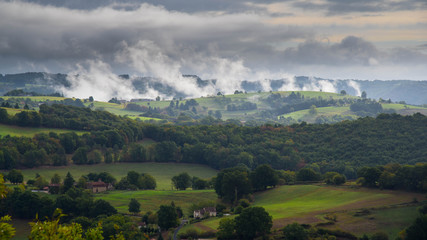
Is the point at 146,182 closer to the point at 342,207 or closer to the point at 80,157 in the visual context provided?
the point at 80,157

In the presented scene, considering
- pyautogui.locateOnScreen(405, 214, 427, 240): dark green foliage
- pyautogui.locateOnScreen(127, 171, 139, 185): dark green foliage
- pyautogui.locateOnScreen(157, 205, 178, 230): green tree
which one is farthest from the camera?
pyautogui.locateOnScreen(127, 171, 139, 185): dark green foliage

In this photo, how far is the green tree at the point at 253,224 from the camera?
280 ft

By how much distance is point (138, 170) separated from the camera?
171 meters

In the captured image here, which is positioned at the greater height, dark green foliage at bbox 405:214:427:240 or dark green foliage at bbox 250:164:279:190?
dark green foliage at bbox 250:164:279:190

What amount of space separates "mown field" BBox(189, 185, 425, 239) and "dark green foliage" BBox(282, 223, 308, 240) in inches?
235

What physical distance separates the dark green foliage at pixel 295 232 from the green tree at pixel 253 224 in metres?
5.55

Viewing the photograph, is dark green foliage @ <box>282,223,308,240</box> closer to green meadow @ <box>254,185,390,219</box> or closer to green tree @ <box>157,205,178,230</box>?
green meadow @ <box>254,185,390,219</box>

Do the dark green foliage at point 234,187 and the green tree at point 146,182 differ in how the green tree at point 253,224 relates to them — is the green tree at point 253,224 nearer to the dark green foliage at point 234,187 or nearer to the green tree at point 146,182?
the dark green foliage at point 234,187

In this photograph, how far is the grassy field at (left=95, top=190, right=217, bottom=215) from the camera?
387ft

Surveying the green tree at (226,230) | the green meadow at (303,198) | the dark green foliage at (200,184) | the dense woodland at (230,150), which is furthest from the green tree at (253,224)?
the dense woodland at (230,150)

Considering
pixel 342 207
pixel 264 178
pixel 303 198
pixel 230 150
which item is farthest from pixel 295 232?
pixel 230 150

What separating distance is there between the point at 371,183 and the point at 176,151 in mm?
96235

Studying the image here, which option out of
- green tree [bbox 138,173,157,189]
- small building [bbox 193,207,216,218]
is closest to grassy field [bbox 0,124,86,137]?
green tree [bbox 138,173,157,189]

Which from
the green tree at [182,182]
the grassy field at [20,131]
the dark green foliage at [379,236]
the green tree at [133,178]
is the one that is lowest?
the dark green foliage at [379,236]
